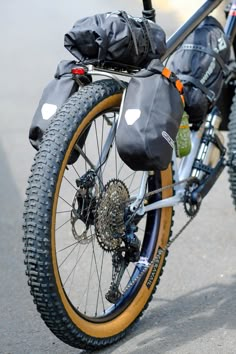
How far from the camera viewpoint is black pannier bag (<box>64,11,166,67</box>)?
4008 millimetres

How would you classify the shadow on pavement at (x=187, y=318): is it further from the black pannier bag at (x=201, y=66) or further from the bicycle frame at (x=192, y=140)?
the black pannier bag at (x=201, y=66)

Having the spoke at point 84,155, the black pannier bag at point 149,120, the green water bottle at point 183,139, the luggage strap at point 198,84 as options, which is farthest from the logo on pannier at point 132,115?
the luggage strap at point 198,84

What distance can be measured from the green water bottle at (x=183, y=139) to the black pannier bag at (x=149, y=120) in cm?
51

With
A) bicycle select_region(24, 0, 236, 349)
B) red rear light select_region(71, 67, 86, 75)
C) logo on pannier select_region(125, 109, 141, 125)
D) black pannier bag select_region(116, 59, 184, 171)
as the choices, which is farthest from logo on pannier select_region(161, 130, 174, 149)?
red rear light select_region(71, 67, 86, 75)

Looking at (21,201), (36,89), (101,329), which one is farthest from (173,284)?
(36,89)

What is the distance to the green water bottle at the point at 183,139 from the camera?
182 inches

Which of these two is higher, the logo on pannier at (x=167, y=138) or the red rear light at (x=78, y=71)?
the red rear light at (x=78, y=71)

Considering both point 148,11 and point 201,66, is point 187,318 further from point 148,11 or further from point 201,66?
point 148,11

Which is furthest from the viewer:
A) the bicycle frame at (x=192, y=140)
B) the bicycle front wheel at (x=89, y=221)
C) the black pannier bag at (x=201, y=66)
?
the black pannier bag at (x=201, y=66)

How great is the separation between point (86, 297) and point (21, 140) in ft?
8.63

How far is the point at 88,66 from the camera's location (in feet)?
13.2

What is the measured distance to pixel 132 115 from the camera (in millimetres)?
3957

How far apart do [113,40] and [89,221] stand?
753mm

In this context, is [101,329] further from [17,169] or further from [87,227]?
[17,169]
